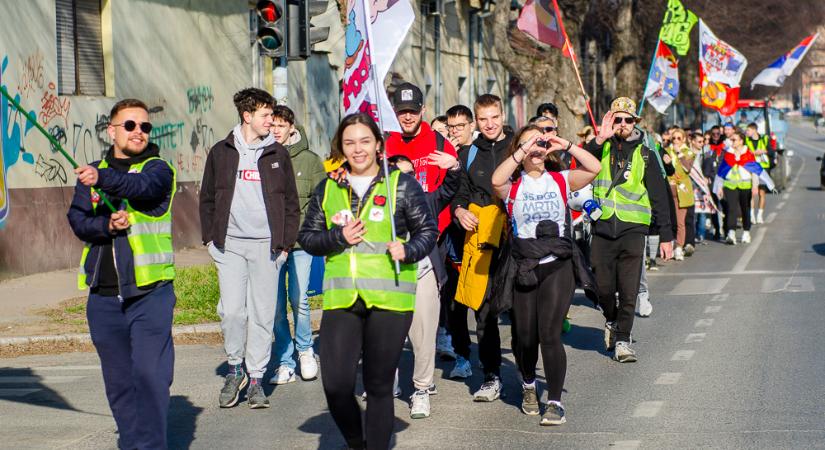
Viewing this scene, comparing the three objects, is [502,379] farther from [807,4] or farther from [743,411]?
[807,4]

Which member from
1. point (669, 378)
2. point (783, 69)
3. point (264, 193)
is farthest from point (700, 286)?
point (783, 69)

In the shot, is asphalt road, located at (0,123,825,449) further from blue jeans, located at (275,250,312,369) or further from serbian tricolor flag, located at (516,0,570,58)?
serbian tricolor flag, located at (516,0,570,58)

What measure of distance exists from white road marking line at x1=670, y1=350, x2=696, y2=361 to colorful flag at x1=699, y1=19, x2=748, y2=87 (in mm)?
18563

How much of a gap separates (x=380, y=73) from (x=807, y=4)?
38.3 m

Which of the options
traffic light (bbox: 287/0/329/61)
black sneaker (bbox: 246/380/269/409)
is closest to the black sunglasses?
black sneaker (bbox: 246/380/269/409)

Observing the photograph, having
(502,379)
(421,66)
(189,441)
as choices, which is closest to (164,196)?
(189,441)

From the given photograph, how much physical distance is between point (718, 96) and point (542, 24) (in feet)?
43.6

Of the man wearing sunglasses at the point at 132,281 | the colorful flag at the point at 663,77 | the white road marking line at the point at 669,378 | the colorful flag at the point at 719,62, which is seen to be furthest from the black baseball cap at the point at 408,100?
the colorful flag at the point at 719,62

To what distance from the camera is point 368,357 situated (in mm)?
5898

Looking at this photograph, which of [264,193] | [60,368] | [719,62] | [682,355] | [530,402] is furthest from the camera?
[719,62]

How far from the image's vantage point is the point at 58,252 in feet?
51.3

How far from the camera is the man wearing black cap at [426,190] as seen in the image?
297 inches

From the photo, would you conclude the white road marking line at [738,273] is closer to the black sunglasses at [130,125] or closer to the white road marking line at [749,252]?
the white road marking line at [749,252]

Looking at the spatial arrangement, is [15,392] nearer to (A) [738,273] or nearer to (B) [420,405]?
(B) [420,405]
